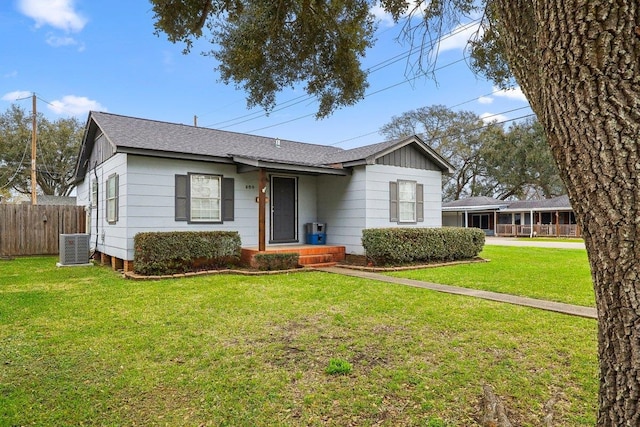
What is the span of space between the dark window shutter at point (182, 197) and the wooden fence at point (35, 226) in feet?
21.8

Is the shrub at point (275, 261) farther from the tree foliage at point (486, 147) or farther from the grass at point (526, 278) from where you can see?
the tree foliage at point (486, 147)

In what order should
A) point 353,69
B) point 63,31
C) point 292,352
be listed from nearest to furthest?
point 292,352, point 353,69, point 63,31

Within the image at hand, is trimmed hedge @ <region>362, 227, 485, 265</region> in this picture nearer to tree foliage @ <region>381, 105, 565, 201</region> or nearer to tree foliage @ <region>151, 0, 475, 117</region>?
tree foliage @ <region>151, 0, 475, 117</region>

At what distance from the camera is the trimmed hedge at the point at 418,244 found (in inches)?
393

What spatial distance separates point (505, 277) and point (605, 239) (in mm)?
7656

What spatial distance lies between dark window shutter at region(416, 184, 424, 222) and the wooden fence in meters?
11.6

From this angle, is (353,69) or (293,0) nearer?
(293,0)

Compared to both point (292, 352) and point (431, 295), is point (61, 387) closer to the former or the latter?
point (292, 352)

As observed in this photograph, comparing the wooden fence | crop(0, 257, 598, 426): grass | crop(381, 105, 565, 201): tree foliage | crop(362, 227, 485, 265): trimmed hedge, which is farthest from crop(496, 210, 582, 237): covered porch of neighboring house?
the wooden fence

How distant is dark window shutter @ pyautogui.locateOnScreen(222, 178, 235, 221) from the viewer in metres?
10.4

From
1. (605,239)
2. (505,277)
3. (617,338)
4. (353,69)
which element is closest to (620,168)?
(605,239)

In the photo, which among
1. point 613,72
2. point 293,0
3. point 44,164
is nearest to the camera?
point 613,72

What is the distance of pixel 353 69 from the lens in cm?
604

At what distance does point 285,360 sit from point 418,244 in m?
7.52
